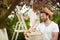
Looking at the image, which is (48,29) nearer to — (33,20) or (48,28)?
(48,28)

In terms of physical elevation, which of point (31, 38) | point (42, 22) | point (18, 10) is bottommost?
point (31, 38)

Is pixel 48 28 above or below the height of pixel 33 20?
below

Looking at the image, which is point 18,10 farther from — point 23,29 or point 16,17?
point 23,29

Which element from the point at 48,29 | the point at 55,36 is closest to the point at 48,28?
the point at 48,29

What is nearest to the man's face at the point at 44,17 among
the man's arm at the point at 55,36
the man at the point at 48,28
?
the man at the point at 48,28

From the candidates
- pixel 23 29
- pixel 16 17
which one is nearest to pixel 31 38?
pixel 23 29

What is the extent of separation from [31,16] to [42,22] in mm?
144

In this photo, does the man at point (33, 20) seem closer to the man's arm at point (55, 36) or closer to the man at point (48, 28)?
the man at point (48, 28)

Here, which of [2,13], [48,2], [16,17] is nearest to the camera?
[2,13]

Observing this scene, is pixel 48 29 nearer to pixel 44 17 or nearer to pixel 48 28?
pixel 48 28

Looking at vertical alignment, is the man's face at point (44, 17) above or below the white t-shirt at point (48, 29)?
above

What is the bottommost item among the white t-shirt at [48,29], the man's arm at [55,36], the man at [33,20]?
the man's arm at [55,36]

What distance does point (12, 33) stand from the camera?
2.27 meters

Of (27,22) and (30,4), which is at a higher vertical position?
(30,4)
